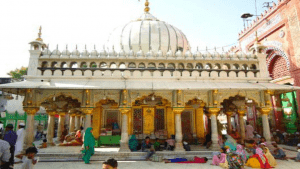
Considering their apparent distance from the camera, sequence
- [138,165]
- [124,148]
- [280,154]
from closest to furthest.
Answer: [138,165], [280,154], [124,148]

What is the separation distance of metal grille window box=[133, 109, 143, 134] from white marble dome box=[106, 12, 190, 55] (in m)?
3.93

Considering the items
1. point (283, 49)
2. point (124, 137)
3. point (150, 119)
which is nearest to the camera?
point (124, 137)

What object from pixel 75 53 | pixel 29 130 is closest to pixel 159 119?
pixel 75 53

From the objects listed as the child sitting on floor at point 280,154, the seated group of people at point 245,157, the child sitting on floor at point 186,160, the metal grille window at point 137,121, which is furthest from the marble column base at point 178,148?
the child sitting on floor at point 280,154

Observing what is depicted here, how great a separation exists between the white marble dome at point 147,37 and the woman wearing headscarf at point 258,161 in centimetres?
770

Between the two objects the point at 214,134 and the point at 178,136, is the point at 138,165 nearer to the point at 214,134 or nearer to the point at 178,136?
the point at 178,136

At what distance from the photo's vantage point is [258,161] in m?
7.18

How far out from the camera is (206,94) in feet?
32.2

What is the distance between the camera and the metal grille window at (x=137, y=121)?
1205 cm

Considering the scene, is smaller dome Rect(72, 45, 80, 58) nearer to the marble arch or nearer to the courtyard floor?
the courtyard floor

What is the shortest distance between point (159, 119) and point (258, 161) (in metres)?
6.27

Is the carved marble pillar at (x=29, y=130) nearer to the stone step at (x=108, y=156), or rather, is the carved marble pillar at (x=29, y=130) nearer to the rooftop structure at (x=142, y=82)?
the rooftop structure at (x=142, y=82)

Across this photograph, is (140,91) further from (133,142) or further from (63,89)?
(63,89)

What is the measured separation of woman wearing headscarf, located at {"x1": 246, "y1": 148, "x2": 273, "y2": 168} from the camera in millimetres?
7059
